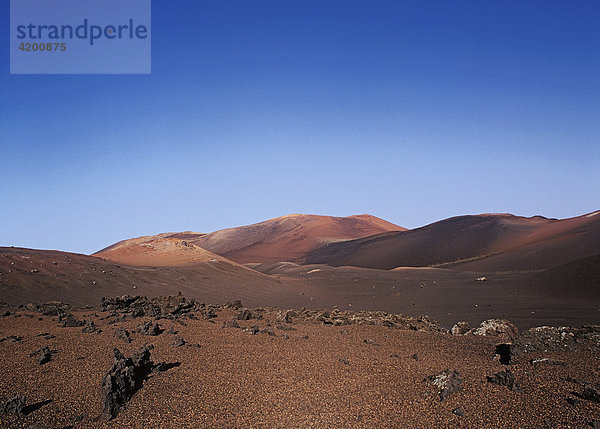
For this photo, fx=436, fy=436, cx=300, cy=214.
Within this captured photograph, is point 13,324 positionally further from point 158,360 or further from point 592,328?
point 592,328

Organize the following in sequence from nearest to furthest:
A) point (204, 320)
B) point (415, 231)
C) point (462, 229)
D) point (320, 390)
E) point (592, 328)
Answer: point (320, 390), point (592, 328), point (204, 320), point (462, 229), point (415, 231)

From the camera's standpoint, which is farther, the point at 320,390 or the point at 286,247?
the point at 286,247

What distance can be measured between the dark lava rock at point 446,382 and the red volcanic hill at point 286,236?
6851cm

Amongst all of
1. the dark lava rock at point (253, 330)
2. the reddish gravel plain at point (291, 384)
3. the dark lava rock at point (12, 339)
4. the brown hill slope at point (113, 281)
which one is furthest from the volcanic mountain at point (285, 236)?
the reddish gravel plain at point (291, 384)

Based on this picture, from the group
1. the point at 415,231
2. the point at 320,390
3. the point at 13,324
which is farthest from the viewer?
the point at 415,231

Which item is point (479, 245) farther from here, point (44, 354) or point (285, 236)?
point (44, 354)

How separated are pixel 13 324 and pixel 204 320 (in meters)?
3.53

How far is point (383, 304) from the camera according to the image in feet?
63.6

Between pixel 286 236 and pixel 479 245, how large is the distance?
48.3 m

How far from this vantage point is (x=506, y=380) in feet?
15.5

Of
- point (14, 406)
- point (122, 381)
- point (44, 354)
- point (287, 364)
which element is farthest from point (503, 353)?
point (44, 354)

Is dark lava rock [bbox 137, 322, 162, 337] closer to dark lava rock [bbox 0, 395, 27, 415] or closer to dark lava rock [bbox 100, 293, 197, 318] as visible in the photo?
dark lava rock [bbox 100, 293, 197, 318]

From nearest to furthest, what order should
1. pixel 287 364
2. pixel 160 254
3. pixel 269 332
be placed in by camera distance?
1. pixel 287 364
2. pixel 269 332
3. pixel 160 254

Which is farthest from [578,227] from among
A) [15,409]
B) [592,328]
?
[15,409]
